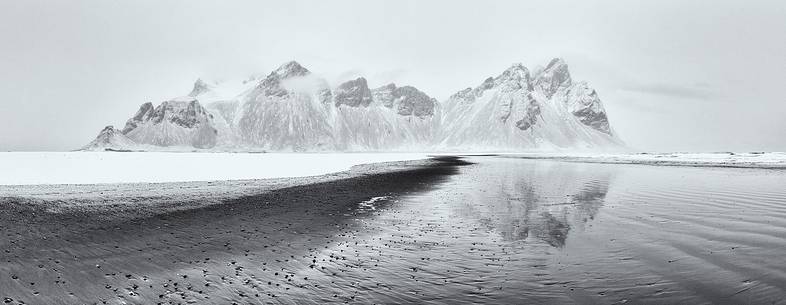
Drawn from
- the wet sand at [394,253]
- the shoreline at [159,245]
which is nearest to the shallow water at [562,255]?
the wet sand at [394,253]

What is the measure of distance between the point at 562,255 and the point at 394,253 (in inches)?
247

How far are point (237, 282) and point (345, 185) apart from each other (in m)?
32.2

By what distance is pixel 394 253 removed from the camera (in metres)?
17.0

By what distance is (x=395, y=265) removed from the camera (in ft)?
49.7

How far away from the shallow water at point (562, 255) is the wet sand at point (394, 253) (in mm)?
74

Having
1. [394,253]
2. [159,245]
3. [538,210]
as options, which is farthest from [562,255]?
[159,245]

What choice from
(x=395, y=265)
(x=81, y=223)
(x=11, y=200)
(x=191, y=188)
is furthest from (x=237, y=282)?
(x=191, y=188)

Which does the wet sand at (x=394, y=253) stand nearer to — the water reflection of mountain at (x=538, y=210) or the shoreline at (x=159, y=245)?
the shoreline at (x=159, y=245)

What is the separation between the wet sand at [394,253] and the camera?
12.0 m

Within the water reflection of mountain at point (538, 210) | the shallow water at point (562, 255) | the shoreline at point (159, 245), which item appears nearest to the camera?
the shallow water at point (562, 255)

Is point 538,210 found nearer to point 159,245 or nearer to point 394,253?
point 394,253

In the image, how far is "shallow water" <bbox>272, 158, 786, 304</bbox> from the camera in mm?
12016

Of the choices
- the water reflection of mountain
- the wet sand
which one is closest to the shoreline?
the wet sand

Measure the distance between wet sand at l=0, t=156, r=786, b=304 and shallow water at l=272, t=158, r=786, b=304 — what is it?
74 millimetres
